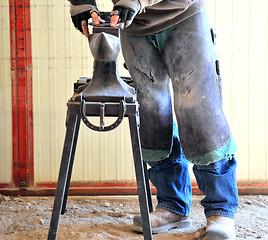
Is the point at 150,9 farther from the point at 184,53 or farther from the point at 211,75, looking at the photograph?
the point at 211,75

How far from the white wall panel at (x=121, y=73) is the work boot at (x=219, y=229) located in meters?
1.13

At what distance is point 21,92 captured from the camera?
3.20m

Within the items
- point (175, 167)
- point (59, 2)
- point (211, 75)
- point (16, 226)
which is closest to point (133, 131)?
point (211, 75)

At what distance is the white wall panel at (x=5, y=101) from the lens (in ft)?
10.3

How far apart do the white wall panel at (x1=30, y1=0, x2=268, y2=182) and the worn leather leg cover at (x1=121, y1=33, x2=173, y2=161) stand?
797mm

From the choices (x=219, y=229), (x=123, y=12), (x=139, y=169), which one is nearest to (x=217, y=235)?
(x=219, y=229)

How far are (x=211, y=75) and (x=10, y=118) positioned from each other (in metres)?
1.77

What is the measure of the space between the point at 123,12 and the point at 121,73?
1.37 m

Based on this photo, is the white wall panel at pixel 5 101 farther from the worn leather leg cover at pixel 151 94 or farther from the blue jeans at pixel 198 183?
the blue jeans at pixel 198 183

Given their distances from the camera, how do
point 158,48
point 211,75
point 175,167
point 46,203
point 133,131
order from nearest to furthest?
point 133,131 → point 211,75 → point 158,48 → point 175,167 → point 46,203

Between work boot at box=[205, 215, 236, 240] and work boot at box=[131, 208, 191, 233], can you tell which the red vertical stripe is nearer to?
work boot at box=[131, 208, 191, 233]

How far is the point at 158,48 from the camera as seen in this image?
7.66 feet

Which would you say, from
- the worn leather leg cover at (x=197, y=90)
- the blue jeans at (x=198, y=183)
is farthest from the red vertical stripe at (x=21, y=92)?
the worn leather leg cover at (x=197, y=90)

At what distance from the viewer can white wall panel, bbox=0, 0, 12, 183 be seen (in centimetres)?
314
